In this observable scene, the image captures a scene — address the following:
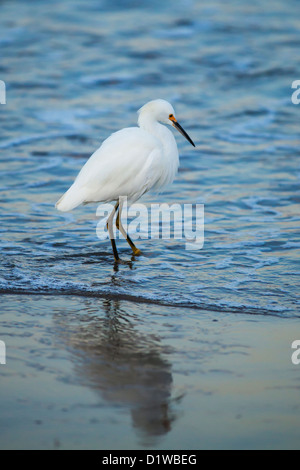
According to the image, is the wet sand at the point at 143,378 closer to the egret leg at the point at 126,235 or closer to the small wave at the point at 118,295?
the small wave at the point at 118,295

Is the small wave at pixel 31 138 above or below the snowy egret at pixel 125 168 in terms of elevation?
above

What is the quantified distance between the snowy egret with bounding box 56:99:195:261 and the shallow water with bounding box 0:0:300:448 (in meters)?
0.46

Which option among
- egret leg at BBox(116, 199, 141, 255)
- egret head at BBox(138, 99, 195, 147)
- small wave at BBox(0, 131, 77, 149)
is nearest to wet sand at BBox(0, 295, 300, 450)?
egret leg at BBox(116, 199, 141, 255)

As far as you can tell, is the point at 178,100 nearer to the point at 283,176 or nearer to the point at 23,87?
the point at 23,87

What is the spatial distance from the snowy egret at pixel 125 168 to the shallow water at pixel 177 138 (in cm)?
46

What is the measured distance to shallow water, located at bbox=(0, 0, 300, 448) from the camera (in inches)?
196

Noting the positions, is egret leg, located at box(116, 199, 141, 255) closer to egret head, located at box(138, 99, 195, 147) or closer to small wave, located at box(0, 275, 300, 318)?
egret head, located at box(138, 99, 195, 147)

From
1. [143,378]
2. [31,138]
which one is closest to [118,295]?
[143,378]

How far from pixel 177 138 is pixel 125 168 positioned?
12.3 feet

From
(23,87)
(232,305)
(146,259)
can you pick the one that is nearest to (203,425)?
(232,305)

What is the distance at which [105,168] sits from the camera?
566 cm

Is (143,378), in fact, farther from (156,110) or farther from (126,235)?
(156,110)

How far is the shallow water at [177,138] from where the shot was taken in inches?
196

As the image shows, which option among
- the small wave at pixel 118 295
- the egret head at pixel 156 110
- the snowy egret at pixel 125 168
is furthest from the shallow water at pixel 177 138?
the egret head at pixel 156 110
